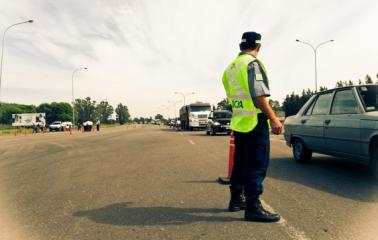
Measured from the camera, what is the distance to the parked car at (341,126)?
5.57 metres

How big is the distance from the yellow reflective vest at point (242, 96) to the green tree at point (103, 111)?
162 metres

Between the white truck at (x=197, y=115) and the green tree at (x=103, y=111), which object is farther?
the green tree at (x=103, y=111)

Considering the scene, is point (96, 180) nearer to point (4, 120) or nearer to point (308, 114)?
point (308, 114)

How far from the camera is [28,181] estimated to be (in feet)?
21.5

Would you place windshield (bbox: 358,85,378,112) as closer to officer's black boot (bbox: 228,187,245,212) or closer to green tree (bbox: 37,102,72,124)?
officer's black boot (bbox: 228,187,245,212)

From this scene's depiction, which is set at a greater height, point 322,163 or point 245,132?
point 245,132

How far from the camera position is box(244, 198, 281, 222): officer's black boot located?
3.69 metres

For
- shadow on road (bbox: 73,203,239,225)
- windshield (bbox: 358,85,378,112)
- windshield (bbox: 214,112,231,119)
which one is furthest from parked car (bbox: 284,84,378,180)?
windshield (bbox: 214,112,231,119)

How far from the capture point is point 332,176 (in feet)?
20.4

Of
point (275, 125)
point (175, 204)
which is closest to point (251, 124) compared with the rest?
point (275, 125)

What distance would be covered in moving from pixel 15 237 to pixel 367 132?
5.19m

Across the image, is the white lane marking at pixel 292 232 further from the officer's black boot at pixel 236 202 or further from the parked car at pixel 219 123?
the parked car at pixel 219 123

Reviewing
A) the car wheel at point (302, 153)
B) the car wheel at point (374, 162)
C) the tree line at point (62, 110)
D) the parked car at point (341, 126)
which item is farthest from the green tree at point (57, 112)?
the car wheel at point (374, 162)

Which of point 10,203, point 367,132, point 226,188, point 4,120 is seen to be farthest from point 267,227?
point 4,120
